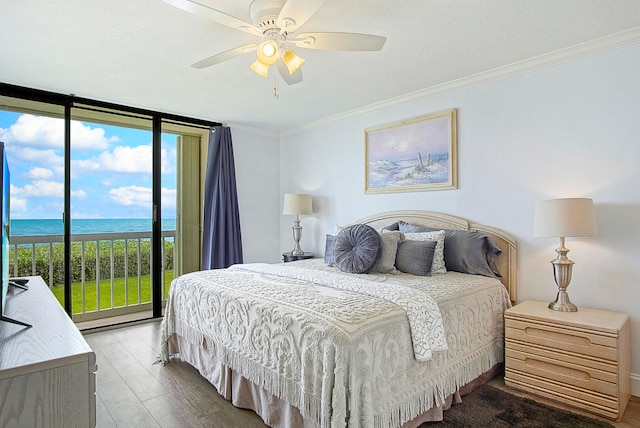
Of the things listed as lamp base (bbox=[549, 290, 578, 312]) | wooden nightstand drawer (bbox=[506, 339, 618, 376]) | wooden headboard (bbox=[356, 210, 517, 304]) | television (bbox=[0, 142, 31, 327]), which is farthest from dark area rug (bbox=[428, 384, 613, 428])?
television (bbox=[0, 142, 31, 327])

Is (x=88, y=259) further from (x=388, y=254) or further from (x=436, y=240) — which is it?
(x=436, y=240)

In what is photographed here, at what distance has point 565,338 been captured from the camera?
7.29 feet

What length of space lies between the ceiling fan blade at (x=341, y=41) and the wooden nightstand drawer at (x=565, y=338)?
203 cm

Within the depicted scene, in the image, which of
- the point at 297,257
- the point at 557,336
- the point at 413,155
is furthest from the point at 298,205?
the point at 557,336

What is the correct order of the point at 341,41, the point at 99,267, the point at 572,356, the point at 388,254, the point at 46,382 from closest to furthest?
the point at 46,382 → the point at 341,41 → the point at 572,356 → the point at 388,254 → the point at 99,267

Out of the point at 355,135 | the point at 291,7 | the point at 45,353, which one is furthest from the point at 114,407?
the point at 355,135

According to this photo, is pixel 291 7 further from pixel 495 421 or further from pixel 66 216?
pixel 66 216

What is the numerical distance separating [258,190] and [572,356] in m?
4.04

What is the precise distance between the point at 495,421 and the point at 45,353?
2217 mm

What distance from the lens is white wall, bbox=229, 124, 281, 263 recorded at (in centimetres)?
497

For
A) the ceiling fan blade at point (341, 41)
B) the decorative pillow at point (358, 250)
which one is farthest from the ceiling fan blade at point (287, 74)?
the decorative pillow at point (358, 250)

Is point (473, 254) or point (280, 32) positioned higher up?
point (280, 32)

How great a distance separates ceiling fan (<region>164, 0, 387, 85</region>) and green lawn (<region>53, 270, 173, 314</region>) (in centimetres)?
315

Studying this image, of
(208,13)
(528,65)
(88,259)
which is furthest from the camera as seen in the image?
(88,259)
